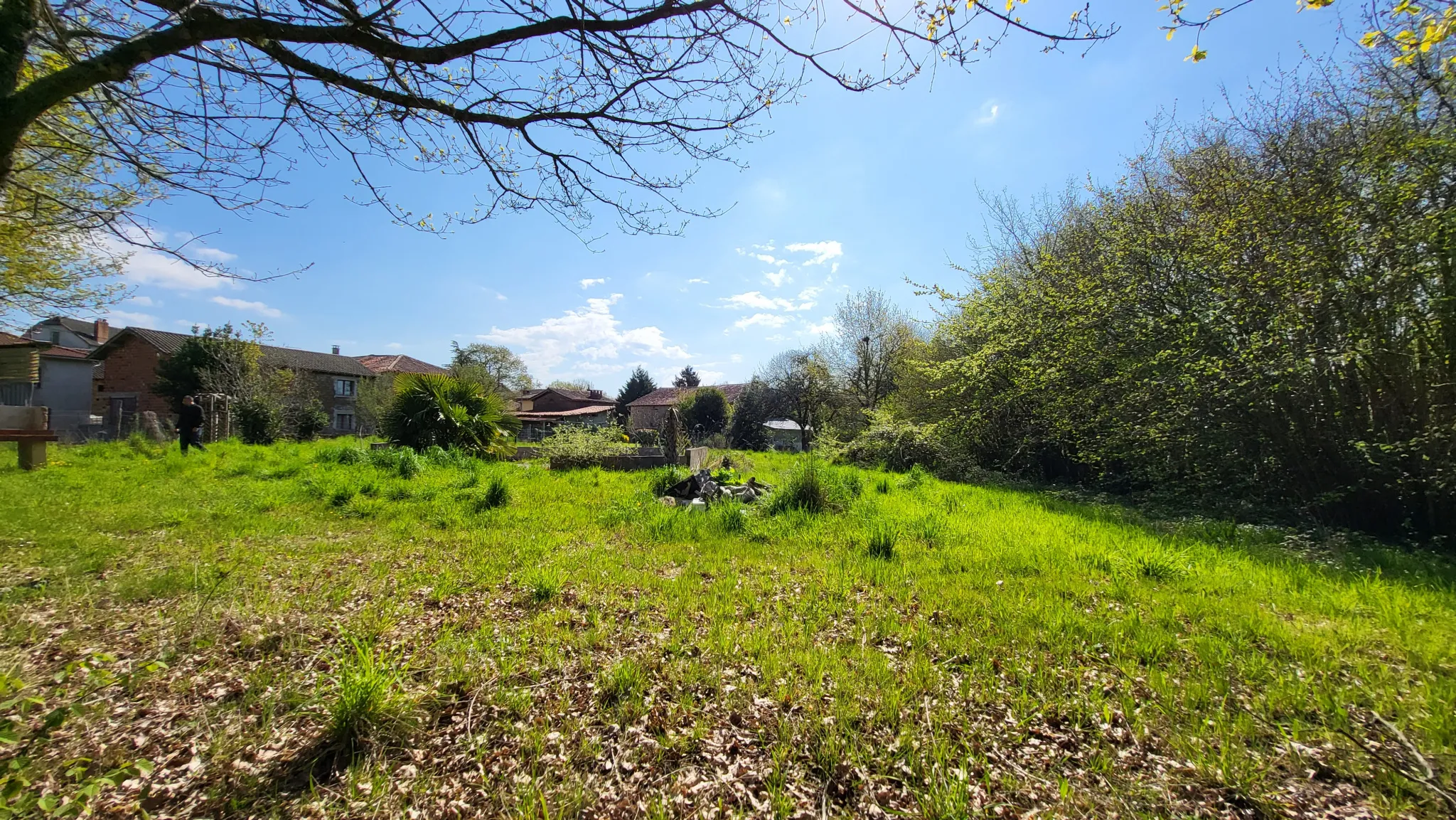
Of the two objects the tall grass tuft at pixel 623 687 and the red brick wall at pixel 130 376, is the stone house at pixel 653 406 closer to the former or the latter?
the red brick wall at pixel 130 376

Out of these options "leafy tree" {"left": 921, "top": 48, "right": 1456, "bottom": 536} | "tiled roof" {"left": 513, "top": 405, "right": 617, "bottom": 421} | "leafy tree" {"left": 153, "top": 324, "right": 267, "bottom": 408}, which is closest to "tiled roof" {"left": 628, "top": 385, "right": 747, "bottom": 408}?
"tiled roof" {"left": 513, "top": 405, "right": 617, "bottom": 421}

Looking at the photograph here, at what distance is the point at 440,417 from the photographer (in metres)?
13.5

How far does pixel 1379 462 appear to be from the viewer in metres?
6.16

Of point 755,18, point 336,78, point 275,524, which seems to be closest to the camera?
point 755,18

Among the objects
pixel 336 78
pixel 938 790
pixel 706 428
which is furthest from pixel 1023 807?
pixel 706 428

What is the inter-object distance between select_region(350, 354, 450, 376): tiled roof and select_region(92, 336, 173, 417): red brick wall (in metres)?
12.1

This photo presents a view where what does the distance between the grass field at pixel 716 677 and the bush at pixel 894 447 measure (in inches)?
340

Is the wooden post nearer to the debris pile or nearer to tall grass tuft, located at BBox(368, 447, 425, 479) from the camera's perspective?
tall grass tuft, located at BBox(368, 447, 425, 479)

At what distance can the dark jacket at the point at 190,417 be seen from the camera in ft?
39.1

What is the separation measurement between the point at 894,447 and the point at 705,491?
343 inches

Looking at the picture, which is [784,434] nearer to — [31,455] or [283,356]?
[31,455]

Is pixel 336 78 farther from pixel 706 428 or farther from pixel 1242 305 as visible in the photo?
pixel 706 428

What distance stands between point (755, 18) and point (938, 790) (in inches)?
179

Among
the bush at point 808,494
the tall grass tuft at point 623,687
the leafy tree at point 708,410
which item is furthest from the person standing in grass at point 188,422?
the leafy tree at point 708,410
